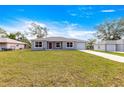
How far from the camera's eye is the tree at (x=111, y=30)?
39500 mm

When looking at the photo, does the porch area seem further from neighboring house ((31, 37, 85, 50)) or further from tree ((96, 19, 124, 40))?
tree ((96, 19, 124, 40))

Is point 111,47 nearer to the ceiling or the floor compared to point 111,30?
nearer to the floor

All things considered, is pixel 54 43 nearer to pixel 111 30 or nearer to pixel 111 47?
pixel 111 47

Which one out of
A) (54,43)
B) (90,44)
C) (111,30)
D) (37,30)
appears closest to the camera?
(54,43)

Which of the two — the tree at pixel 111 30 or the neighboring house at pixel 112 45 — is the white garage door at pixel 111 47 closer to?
the neighboring house at pixel 112 45

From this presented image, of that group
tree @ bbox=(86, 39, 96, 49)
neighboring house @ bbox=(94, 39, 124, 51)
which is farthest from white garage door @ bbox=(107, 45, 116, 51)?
tree @ bbox=(86, 39, 96, 49)

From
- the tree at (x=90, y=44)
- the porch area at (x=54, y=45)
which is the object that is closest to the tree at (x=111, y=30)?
the tree at (x=90, y=44)

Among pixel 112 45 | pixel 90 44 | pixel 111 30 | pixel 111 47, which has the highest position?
pixel 111 30

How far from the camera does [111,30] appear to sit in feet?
133

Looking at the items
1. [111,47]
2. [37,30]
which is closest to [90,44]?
[111,47]

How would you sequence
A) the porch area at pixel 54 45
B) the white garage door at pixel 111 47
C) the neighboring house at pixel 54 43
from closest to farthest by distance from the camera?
the neighboring house at pixel 54 43, the white garage door at pixel 111 47, the porch area at pixel 54 45

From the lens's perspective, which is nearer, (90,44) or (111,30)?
(111,30)

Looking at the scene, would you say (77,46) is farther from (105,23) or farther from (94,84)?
(94,84)
